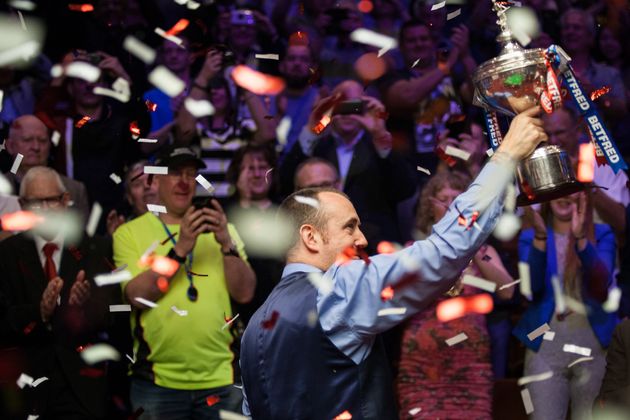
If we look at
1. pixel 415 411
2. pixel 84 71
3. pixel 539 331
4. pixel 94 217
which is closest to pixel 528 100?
pixel 415 411

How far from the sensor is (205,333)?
491 centimetres

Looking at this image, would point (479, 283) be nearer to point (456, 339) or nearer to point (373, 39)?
point (456, 339)

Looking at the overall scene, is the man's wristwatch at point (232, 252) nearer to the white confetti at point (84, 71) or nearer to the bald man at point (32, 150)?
the bald man at point (32, 150)

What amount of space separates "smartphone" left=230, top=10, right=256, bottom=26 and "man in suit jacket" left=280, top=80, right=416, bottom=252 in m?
0.91

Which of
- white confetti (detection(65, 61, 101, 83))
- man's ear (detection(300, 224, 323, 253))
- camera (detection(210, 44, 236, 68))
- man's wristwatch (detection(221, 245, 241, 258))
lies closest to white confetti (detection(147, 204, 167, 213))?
man's wristwatch (detection(221, 245, 241, 258))

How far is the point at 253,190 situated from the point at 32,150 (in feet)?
4.45

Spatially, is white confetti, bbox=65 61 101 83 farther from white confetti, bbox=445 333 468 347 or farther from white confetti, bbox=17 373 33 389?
white confetti, bbox=445 333 468 347

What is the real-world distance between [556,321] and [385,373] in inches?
92.1

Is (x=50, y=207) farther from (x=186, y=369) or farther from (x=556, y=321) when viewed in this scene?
(x=556, y=321)

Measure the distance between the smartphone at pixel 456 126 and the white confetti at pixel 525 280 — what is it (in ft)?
3.57

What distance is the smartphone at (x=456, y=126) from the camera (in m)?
6.09

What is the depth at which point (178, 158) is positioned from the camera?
5254 mm

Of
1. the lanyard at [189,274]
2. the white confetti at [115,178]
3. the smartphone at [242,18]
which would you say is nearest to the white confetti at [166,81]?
the smartphone at [242,18]

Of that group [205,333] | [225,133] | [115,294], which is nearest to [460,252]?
[205,333]
